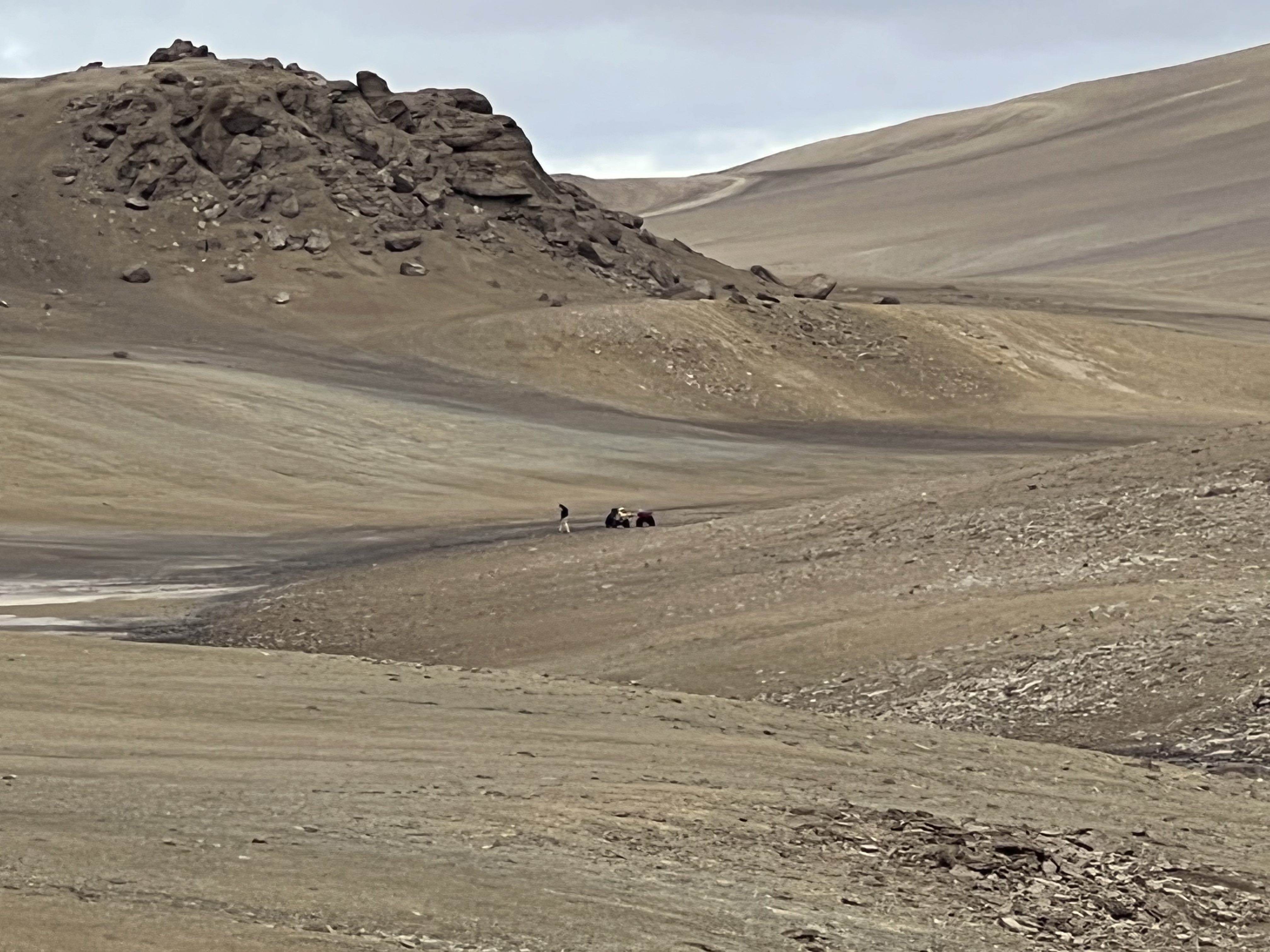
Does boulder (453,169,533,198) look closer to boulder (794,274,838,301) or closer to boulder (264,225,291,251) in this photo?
boulder (264,225,291,251)

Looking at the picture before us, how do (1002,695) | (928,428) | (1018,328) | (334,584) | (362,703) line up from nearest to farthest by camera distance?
(362,703) → (1002,695) → (334,584) → (928,428) → (1018,328)

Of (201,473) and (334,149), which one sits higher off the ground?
(334,149)

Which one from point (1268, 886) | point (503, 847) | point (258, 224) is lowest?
point (1268, 886)

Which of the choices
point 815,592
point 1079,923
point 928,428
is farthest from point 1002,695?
point 928,428

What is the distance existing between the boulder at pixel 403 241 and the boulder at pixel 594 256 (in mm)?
4966

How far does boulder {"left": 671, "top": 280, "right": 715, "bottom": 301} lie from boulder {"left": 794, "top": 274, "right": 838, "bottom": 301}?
3.70 meters

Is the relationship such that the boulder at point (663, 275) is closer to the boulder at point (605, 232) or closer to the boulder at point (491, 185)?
the boulder at point (605, 232)

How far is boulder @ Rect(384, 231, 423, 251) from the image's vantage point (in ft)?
177

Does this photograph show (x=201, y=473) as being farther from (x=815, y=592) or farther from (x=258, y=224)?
(x=258, y=224)

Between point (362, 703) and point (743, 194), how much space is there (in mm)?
137044

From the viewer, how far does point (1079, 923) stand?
7801 millimetres

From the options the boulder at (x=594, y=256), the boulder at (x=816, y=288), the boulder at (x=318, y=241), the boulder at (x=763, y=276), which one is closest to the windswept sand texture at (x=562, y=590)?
the boulder at (x=318, y=241)

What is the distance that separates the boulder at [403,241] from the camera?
53938 millimetres

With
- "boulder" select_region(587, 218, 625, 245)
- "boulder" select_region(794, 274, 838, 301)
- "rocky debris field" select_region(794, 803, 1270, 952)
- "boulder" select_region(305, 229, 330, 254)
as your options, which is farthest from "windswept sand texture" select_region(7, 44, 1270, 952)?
"boulder" select_region(794, 274, 838, 301)
